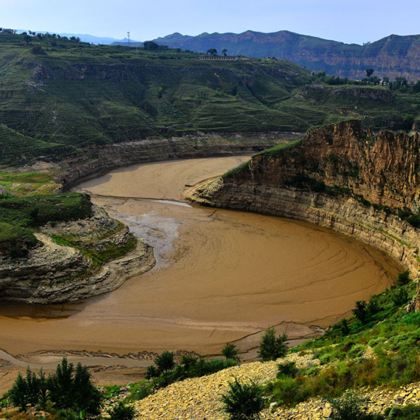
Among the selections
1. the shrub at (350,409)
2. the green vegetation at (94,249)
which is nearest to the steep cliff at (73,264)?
the green vegetation at (94,249)

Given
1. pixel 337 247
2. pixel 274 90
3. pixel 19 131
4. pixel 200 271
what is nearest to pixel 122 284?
pixel 200 271

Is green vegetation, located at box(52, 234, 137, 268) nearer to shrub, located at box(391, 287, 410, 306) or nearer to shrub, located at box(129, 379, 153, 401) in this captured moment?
shrub, located at box(129, 379, 153, 401)

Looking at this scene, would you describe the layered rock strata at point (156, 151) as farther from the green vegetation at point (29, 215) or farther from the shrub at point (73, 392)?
the shrub at point (73, 392)

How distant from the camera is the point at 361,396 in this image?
17375 millimetres

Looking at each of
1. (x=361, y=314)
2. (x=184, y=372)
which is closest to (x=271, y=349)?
(x=184, y=372)

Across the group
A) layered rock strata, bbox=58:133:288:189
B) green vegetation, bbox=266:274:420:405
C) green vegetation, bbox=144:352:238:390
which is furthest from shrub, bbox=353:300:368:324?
layered rock strata, bbox=58:133:288:189

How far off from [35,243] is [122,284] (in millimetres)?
8438

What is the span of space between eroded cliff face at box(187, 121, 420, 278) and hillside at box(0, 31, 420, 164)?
41595mm

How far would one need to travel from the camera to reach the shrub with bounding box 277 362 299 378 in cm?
2205

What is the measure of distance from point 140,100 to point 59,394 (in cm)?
11995

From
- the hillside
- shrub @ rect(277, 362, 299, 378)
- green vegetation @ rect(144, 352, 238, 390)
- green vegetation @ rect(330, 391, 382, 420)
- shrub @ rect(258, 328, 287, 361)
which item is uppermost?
the hillside

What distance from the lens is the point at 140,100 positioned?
138 m

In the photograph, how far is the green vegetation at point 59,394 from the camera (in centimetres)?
2381

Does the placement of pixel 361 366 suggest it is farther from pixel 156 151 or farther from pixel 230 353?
pixel 156 151
